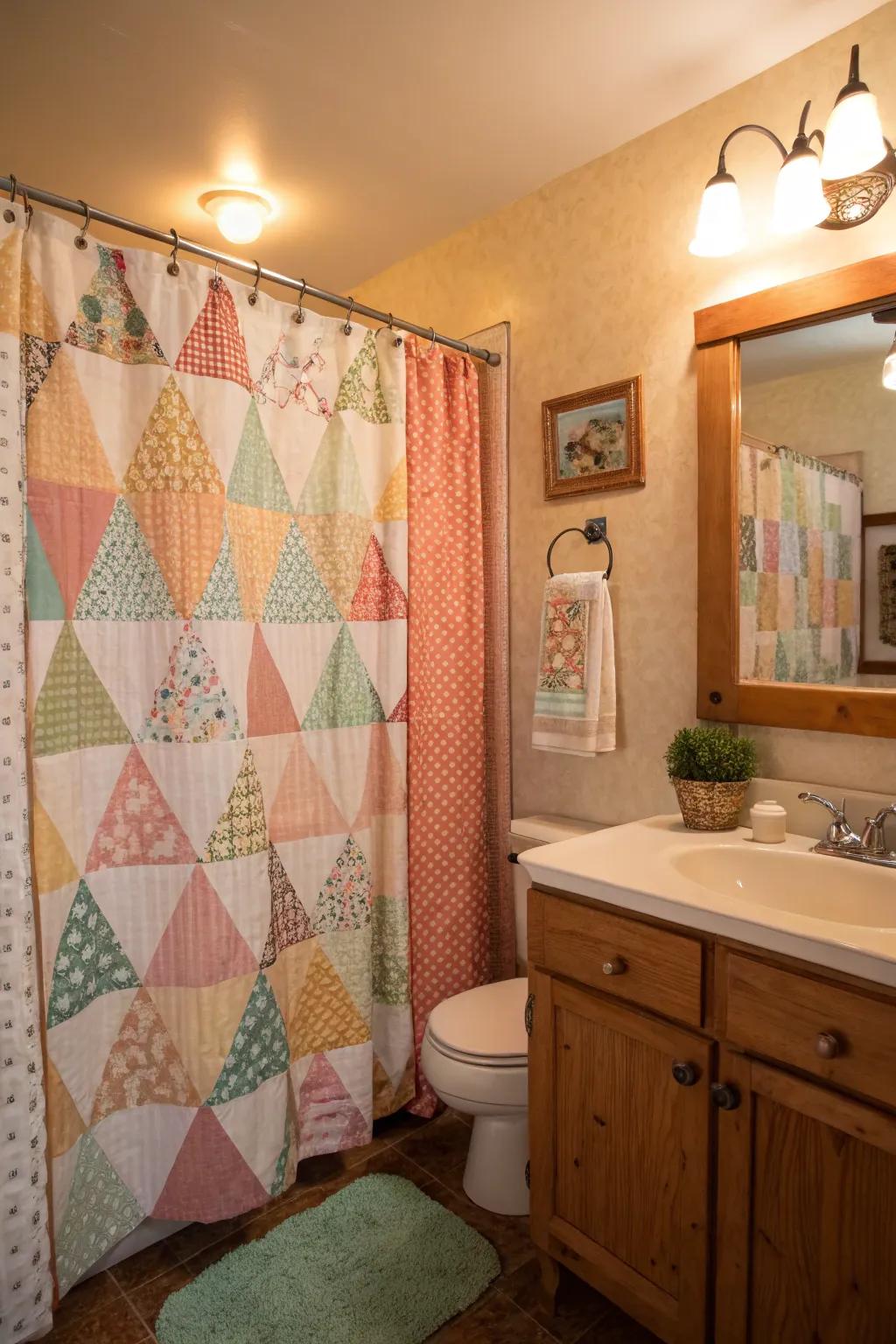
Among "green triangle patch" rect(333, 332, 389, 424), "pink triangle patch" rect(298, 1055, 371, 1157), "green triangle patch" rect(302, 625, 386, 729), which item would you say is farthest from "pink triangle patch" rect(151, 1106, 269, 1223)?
"green triangle patch" rect(333, 332, 389, 424)

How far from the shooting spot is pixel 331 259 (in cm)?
254

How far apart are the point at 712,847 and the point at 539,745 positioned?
578 mm

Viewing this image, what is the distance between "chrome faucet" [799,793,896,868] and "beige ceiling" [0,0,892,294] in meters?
1.47

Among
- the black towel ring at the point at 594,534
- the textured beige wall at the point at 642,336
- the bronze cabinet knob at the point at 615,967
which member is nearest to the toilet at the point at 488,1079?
the bronze cabinet knob at the point at 615,967

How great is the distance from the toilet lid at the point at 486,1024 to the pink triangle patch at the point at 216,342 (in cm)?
146

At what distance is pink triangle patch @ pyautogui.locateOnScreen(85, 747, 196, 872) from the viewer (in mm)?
1586

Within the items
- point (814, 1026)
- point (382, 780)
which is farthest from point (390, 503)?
point (814, 1026)

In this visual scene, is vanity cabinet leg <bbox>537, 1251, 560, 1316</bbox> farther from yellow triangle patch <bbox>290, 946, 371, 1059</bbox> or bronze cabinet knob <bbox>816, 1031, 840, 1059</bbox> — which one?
bronze cabinet knob <bbox>816, 1031, 840, 1059</bbox>

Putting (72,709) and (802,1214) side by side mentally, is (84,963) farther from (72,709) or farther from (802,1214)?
(802,1214)

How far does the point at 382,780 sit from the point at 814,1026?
1204 mm

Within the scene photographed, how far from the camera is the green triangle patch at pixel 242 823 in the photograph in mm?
1676

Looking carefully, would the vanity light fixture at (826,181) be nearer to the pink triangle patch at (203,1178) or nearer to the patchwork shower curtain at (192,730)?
the patchwork shower curtain at (192,730)

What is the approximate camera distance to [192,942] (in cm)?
166

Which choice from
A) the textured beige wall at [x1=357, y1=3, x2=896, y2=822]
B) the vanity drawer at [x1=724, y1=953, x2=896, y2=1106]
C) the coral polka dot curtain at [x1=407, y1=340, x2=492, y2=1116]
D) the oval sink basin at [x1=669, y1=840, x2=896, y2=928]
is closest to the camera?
the vanity drawer at [x1=724, y1=953, x2=896, y2=1106]
